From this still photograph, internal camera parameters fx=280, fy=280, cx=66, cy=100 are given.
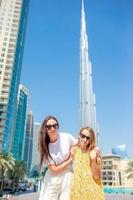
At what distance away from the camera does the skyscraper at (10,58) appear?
91.1 meters

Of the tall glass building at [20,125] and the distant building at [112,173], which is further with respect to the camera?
the tall glass building at [20,125]

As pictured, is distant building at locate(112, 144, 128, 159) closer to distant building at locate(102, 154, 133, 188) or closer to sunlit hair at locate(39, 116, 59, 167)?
distant building at locate(102, 154, 133, 188)

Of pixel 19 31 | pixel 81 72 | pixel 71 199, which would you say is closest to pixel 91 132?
pixel 71 199

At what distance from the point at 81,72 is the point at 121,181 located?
8917 cm

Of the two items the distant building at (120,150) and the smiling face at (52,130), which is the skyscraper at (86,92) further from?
the smiling face at (52,130)

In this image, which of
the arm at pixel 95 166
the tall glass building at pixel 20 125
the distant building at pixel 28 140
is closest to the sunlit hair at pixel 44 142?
the arm at pixel 95 166

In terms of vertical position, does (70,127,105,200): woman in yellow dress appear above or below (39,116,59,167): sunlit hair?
below

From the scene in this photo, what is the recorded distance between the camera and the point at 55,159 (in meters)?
3.79

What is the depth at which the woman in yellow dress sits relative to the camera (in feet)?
11.5

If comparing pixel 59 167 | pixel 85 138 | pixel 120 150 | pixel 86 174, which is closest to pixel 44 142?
pixel 59 167

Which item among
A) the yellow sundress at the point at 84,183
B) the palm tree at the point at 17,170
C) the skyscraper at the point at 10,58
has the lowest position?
the yellow sundress at the point at 84,183

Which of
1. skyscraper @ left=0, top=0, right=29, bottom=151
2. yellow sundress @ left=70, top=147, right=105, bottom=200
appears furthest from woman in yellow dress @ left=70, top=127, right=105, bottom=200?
skyscraper @ left=0, top=0, right=29, bottom=151

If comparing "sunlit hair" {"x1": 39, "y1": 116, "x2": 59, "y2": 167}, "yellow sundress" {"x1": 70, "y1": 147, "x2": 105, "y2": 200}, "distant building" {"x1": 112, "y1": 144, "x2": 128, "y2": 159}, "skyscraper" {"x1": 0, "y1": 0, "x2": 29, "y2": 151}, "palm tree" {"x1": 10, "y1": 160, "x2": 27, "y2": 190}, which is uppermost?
"skyscraper" {"x1": 0, "y1": 0, "x2": 29, "y2": 151}

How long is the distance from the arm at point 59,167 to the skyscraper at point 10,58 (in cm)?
8384
